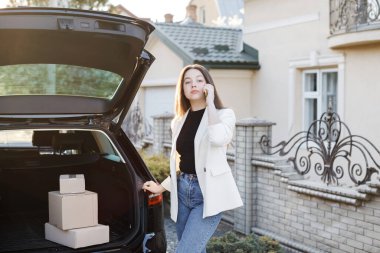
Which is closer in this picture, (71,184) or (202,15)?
(71,184)

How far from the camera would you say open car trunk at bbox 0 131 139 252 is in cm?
462

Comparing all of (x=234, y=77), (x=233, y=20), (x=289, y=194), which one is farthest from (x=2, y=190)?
(x=233, y=20)

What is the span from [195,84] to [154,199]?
1043 millimetres

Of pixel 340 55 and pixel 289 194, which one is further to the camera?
pixel 340 55

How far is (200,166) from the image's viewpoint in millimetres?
3596

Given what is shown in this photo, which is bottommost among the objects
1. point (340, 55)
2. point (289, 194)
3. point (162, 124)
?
point (289, 194)

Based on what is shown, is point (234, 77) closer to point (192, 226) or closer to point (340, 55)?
point (340, 55)

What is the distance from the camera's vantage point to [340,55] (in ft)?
32.5

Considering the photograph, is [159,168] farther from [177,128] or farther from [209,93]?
[209,93]

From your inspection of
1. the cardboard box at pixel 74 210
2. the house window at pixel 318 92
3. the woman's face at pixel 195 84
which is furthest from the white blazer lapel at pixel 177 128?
the house window at pixel 318 92

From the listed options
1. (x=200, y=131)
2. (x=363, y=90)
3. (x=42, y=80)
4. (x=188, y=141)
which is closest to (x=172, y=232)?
(x=42, y=80)

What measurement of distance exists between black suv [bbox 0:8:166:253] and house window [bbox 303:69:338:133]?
6.26m

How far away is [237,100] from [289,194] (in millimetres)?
6562

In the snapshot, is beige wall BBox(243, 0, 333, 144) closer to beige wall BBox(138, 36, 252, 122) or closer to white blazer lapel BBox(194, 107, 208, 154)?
beige wall BBox(138, 36, 252, 122)
